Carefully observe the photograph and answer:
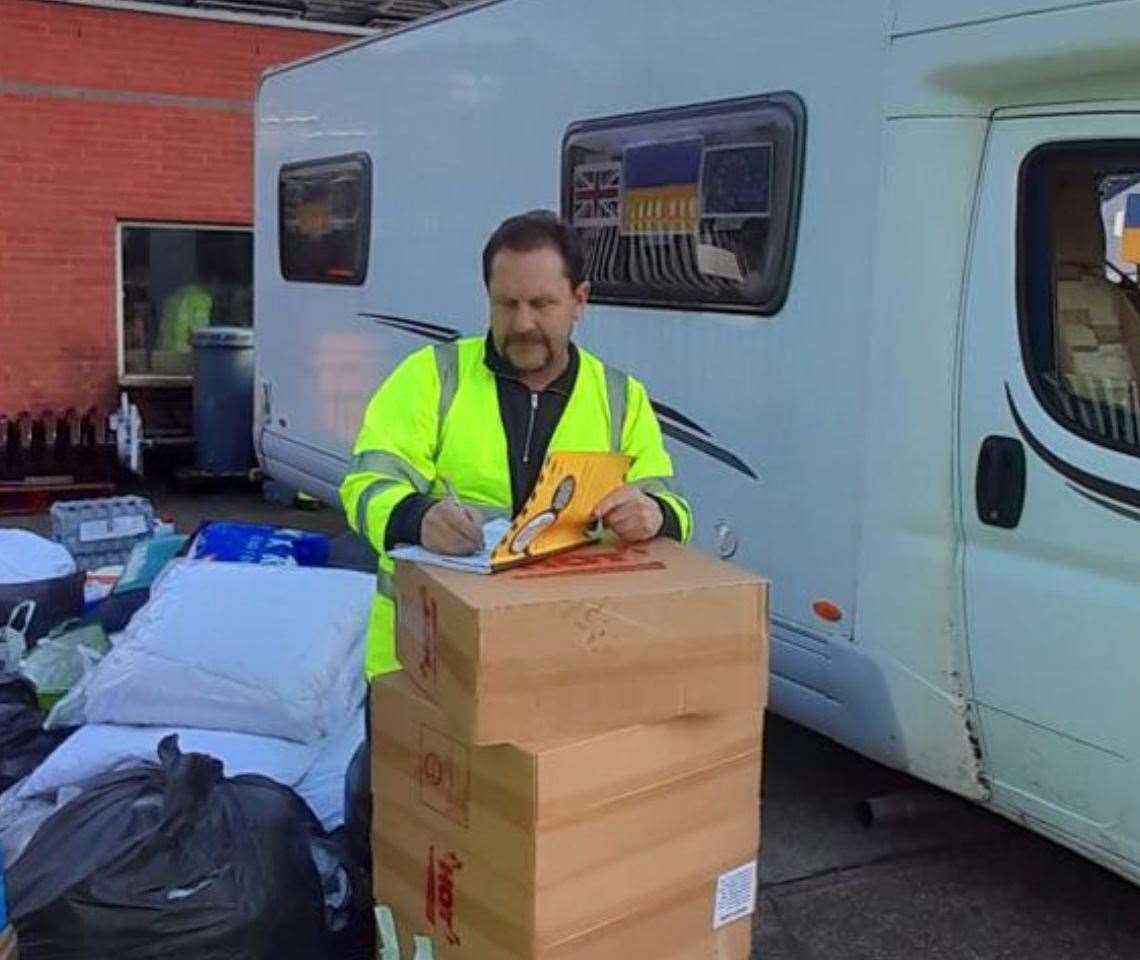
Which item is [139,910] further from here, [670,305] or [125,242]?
[125,242]

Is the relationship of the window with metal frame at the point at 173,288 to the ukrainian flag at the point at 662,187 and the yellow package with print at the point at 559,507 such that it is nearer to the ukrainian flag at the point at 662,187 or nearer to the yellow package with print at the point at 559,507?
the ukrainian flag at the point at 662,187

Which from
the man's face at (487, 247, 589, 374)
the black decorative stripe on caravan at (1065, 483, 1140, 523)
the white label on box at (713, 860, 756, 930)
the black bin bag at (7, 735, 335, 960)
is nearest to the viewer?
the white label on box at (713, 860, 756, 930)

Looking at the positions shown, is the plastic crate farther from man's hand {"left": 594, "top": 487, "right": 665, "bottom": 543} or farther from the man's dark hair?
man's hand {"left": 594, "top": 487, "right": 665, "bottom": 543}

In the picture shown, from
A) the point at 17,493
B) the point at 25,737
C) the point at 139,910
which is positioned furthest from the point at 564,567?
the point at 17,493

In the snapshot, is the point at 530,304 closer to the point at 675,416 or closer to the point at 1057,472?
the point at 1057,472

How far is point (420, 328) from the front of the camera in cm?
604

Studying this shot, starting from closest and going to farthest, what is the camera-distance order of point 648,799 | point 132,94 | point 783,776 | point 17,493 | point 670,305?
point 648,799, point 670,305, point 783,776, point 17,493, point 132,94

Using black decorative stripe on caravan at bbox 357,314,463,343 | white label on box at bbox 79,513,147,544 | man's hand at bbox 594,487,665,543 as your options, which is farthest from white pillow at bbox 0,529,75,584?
man's hand at bbox 594,487,665,543

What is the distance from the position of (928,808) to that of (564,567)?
7.24ft

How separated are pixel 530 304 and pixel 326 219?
4675 mm

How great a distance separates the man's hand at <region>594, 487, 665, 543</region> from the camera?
2.60 metres

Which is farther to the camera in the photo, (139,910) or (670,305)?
(670,305)

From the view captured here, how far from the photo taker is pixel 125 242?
35.4 ft

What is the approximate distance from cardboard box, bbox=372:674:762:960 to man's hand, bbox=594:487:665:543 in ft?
1.18
